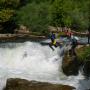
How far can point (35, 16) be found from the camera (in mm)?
50000

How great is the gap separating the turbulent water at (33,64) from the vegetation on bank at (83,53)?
144cm

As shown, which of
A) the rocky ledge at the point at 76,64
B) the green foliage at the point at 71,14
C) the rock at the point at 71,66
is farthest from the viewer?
the green foliage at the point at 71,14

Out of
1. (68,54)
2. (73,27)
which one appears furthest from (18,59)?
(73,27)

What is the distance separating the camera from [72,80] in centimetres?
2784

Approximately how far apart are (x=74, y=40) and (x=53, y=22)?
821 inches

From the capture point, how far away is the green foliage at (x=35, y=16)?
48469 mm

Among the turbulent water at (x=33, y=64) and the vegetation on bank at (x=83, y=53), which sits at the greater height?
the vegetation on bank at (x=83, y=53)

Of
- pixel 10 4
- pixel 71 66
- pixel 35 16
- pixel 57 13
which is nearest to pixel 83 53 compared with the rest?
pixel 71 66

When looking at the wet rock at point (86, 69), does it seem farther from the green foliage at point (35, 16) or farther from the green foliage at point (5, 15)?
the green foliage at point (5, 15)

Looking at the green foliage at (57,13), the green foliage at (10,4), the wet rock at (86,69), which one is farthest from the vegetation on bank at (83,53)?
the green foliage at (10,4)

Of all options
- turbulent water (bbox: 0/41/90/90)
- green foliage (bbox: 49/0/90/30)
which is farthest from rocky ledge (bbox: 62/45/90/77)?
green foliage (bbox: 49/0/90/30)

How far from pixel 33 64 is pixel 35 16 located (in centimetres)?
1886

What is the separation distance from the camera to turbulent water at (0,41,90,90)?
28.2 metres

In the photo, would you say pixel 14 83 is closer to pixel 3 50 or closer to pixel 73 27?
pixel 3 50
